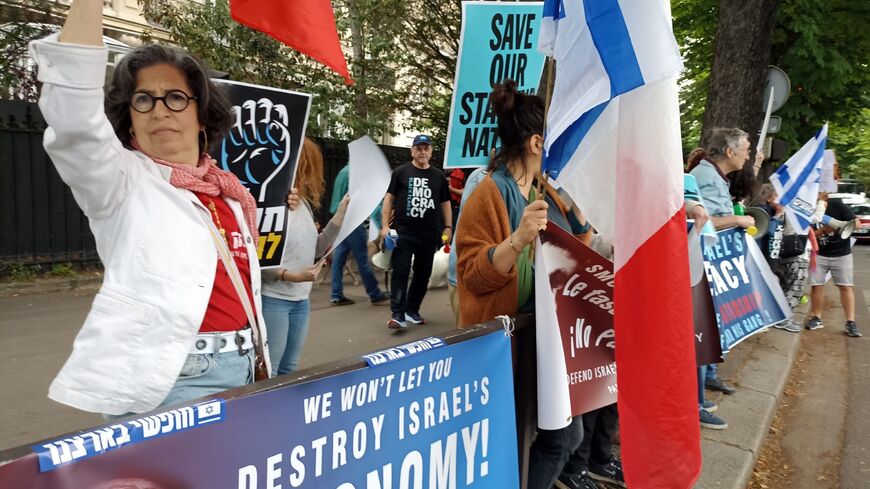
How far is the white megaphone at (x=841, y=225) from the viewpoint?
25.7ft

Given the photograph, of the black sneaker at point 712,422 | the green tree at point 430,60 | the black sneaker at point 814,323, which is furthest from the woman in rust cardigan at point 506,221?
the green tree at point 430,60

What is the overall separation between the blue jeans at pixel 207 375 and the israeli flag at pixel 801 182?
21.7 feet

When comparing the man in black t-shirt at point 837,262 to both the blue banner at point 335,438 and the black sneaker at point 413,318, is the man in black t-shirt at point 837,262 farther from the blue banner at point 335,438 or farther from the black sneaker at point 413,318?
the blue banner at point 335,438

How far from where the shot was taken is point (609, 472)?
3.50m

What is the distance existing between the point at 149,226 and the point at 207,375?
1.40 feet

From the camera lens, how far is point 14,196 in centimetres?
798

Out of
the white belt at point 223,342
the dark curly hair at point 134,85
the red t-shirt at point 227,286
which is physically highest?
the dark curly hair at point 134,85

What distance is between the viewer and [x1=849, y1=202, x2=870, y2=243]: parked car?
25.5 meters

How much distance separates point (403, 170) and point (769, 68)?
5257 millimetres

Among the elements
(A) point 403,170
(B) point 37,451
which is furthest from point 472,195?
(A) point 403,170

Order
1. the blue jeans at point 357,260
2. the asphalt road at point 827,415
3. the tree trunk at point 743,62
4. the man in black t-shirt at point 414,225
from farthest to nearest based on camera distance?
the tree trunk at point 743,62 < the blue jeans at point 357,260 < the man in black t-shirt at point 414,225 < the asphalt road at point 827,415

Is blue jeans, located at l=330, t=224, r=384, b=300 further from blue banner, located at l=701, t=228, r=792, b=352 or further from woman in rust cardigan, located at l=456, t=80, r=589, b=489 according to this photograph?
woman in rust cardigan, located at l=456, t=80, r=589, b=489

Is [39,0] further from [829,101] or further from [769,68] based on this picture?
[829,101]

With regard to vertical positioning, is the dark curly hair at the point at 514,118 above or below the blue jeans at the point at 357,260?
above
